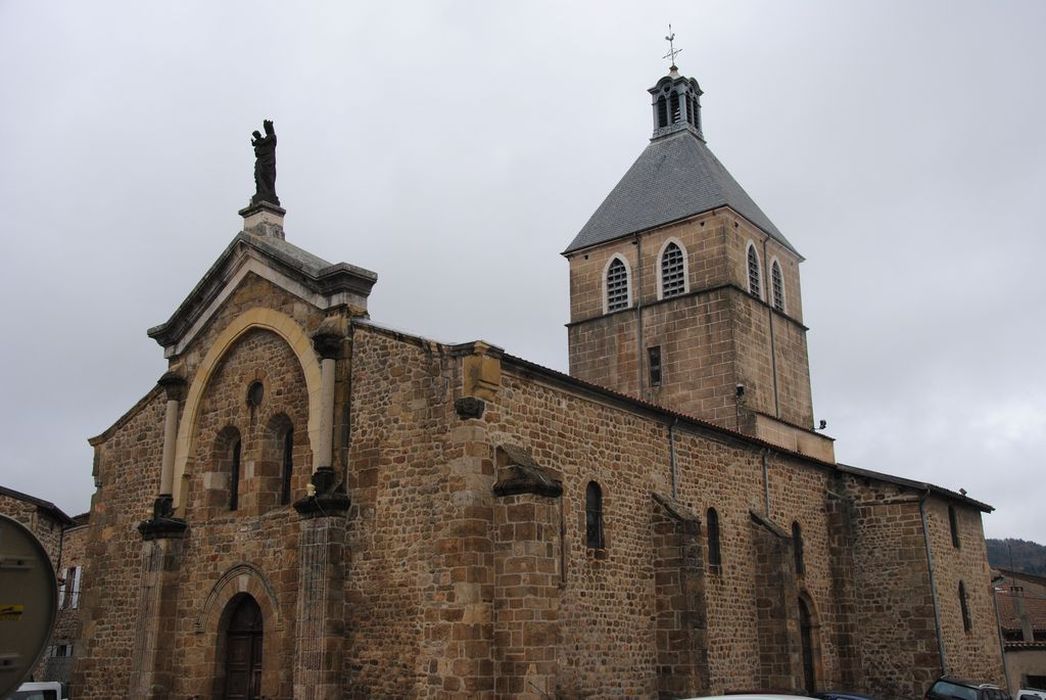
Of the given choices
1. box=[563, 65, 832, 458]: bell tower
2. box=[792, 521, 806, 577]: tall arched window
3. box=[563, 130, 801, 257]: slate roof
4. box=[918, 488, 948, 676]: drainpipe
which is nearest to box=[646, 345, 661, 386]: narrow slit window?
box=[563, 65, 832, 458]: bell tower

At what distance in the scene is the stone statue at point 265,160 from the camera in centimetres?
2030

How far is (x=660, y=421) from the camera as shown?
1919 centimetres

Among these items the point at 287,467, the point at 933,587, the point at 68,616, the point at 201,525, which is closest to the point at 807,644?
the point at 933,587

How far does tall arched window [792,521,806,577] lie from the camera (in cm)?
2339

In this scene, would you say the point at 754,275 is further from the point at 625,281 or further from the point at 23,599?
the point at 23,599

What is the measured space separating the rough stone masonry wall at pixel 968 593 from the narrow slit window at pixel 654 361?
8391mm

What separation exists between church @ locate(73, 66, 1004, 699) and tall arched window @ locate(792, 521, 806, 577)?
5cm

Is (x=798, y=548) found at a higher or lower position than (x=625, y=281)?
lower

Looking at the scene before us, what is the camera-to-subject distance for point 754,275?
30.4m

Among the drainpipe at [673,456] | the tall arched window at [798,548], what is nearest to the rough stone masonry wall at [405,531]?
the drainpipe at [673,456]

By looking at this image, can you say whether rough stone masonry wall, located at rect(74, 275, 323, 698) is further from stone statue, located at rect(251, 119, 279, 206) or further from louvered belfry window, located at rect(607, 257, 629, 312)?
louvered belfry window, located at rect(607, 257, 629, 312)

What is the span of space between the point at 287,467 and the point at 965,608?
1885 cm

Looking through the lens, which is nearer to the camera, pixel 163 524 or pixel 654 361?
pixel 163 524

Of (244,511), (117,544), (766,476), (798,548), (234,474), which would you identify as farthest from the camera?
(798,548)
